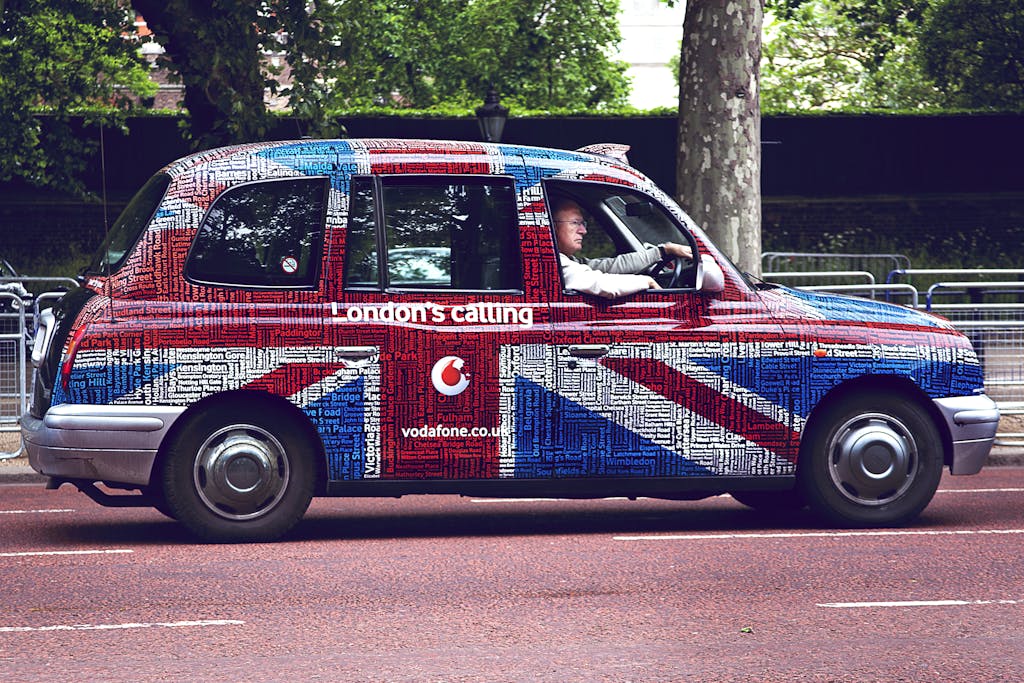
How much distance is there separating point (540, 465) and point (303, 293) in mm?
1425

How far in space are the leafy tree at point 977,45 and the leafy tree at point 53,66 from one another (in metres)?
15.4

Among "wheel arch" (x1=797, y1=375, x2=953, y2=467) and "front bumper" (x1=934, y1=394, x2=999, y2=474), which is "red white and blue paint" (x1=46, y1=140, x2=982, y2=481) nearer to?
"wheel arch" (x1=797, y1=375, x2=953, y2=467)

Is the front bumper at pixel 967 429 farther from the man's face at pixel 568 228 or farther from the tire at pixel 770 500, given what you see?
the man's face at pixel 568 228

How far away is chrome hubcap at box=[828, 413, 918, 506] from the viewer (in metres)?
9.28

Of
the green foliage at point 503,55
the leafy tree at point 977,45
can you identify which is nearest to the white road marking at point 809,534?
the leafy tree at point 977,45

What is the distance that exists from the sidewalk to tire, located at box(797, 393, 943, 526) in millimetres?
3135

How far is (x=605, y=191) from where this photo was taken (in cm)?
928

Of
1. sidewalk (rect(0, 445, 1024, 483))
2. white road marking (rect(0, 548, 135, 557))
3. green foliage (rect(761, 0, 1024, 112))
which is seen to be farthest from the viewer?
green foliage (rect(761, 0, 1024, 112))

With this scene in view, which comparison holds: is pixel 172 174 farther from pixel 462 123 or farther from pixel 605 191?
pixel 462 123

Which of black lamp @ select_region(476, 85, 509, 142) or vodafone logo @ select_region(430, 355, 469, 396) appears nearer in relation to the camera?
vodafone logo @ select_region(430, 355, 469, 396)

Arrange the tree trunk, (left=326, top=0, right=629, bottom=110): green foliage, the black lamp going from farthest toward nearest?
(left=326, top=0, right=629, bottom=110): green foliage < the black lamp < the tree trunk

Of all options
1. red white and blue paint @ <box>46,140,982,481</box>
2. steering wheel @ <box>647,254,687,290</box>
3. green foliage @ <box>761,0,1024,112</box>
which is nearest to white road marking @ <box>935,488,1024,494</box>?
red white and blue paint @ <box>46,140,982,481</box>

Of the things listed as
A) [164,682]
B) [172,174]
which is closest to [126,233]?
[172,174]

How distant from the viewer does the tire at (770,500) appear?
32.8 feet
